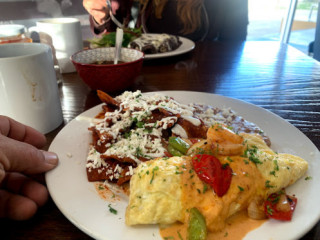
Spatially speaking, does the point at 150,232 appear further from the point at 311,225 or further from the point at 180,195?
the point at 311,225

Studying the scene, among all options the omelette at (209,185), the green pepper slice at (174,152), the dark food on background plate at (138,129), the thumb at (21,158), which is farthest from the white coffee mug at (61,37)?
the omelette at (209,185)

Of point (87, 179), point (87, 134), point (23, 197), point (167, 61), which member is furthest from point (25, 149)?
point (167, 61)

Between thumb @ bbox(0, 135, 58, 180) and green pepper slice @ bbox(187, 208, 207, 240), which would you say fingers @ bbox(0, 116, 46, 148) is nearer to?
thumb @ bbox(0, 135, 58, 180)

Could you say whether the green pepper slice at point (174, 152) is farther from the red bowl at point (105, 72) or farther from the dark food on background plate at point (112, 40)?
the dark food on background plate at point (112, 40)

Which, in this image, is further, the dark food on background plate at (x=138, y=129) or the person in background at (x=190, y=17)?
the person in background at (x=190, y=17)

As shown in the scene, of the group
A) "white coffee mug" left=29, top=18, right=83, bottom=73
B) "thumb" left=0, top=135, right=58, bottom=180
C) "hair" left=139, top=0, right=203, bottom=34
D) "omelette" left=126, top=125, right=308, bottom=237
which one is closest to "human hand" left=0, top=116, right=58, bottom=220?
"thumb" left=0, top=135, right=58, bottom=180

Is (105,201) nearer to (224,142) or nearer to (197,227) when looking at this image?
(197,227)

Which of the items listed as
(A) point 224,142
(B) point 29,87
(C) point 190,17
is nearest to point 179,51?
(C) point 190,17
